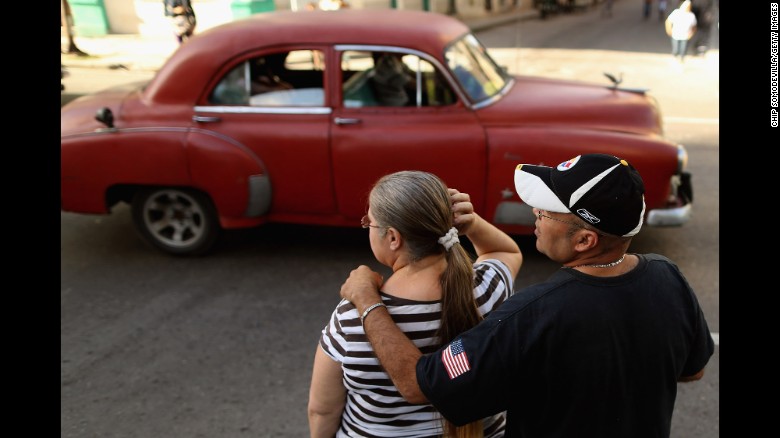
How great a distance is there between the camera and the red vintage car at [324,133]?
482cm

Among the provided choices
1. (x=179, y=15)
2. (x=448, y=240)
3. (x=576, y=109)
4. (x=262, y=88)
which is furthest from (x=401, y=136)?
(x=179, y=15)

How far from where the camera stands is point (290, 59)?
554 cm

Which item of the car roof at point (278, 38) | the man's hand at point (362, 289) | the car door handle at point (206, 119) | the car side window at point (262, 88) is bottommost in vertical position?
the man's hand at point (362, 289)

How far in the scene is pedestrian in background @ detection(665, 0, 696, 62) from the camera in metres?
11.8

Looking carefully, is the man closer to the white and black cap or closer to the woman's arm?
the white and black cap

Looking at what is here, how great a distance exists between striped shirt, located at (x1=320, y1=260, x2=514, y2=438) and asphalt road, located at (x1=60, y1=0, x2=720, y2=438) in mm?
1719

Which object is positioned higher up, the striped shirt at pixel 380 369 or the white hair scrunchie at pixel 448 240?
the white hair scrunchie at pixel 448 240

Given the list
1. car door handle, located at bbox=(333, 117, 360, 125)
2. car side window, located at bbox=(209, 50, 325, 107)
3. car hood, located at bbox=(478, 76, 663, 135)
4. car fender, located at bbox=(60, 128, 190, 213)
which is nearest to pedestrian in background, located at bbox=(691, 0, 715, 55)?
car hood, located at bbox=(478, 76, 663, 135)

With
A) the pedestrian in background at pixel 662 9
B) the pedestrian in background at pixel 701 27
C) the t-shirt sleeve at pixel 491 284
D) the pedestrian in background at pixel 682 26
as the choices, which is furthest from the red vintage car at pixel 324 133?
the pedestrian in background at pixel 662 9

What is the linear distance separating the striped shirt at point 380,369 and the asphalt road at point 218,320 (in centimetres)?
172

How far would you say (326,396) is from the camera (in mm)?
1882

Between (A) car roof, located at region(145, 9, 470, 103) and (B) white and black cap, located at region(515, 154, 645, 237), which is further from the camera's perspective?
(A) car roof, located at region(145, 9, 470, 103)

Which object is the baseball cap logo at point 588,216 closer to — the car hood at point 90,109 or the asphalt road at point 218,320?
the asphalt road at point 218,320
